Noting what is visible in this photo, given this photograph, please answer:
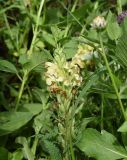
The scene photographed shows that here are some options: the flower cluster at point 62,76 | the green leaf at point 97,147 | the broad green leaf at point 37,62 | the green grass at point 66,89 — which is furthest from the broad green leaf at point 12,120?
the flower cluster at point 62,76

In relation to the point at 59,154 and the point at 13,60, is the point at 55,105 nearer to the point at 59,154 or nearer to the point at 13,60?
the point at 59,154

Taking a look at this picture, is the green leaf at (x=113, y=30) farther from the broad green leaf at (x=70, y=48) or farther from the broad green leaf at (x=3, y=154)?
the broad green leaf at (x=3, y=154)

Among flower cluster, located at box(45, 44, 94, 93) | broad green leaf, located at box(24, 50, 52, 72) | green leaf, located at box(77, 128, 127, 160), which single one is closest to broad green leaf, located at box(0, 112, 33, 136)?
broad green leaf, located at box(24, 50, 52, 72)

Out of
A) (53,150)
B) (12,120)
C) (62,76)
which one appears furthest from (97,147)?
(12,120)

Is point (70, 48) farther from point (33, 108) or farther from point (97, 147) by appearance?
point (97, 147)

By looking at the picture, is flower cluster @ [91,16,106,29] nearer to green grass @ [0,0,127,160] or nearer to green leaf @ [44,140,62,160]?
green grass @ [0,0,127,160]

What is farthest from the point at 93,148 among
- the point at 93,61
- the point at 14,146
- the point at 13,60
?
the point at 13,60
